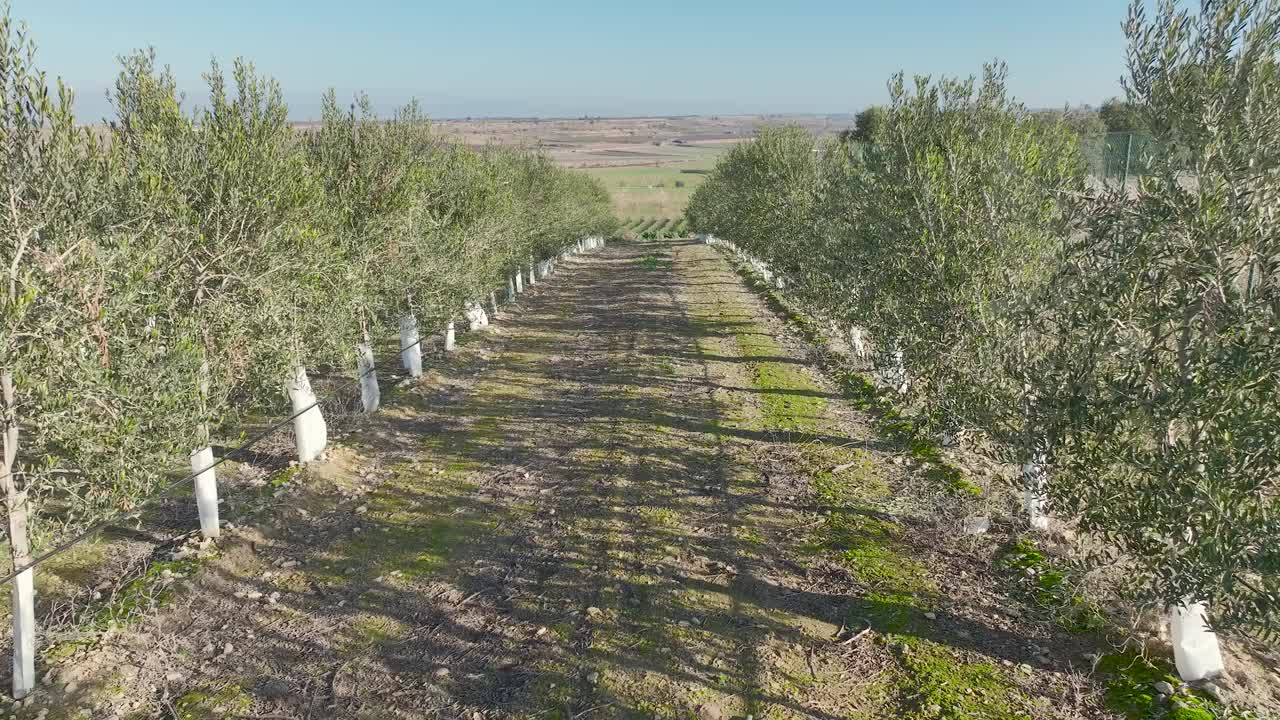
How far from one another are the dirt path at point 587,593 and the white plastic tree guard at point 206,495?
40 centimetres

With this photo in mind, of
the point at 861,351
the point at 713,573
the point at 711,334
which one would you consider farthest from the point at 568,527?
the point at 711,334

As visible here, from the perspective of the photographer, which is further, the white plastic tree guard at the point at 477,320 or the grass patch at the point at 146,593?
the white plastic tree guard at the point at 477,320

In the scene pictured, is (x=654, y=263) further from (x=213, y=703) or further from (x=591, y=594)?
(x=213, y=703)

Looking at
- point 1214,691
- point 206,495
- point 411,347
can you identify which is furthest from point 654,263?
point 1214,691

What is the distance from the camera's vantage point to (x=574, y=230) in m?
71.2

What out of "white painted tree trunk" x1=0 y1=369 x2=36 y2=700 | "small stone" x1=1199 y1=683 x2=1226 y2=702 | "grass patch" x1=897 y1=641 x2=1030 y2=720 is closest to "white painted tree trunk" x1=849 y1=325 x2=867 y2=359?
"grass patch" x1=897 y1=641 x2=1030 y2=720

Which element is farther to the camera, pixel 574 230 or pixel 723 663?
pixel 574 230

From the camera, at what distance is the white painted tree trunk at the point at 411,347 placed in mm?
26789

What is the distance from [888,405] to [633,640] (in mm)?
14291

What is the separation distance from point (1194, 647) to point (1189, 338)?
14.8 ft

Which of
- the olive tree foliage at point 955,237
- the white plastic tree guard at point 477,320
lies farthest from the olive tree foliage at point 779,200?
the white plastic tree guard at point 477,320

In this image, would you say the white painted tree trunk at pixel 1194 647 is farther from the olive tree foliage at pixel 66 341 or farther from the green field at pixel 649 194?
the green field at pixel 649 194

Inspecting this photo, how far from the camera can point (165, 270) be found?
A: 13.6 meters

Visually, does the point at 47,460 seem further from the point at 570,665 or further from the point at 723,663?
the point at 723,663
